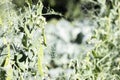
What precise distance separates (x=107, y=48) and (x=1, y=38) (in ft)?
3.24

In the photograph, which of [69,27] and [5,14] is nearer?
[5,14]

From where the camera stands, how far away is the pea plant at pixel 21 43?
1.93 m

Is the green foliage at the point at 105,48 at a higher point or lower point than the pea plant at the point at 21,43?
lower

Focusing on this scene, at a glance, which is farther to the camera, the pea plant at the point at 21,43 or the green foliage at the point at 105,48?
the green foliage at the point at 105,48

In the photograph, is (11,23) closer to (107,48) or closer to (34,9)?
(34,9)

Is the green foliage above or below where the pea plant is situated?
below

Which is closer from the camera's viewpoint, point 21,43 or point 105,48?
point 21,43

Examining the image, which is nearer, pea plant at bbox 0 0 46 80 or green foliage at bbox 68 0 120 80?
pea plant at bbox 0 0 46 80

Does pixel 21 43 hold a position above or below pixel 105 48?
above

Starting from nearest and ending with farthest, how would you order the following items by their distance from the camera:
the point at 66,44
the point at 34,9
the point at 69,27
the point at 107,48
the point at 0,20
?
1. the point at 0,20
2. the point at 34,9
3. the point at 107,48
4. the point at 66,44
5. the point at 69,27

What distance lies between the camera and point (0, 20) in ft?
6.31

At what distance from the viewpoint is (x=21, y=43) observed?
204cm

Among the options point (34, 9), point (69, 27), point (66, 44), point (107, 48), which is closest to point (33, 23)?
point (34, 9)

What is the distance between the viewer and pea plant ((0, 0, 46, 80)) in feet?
6.33
